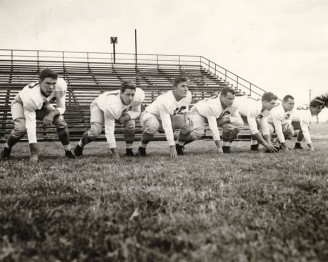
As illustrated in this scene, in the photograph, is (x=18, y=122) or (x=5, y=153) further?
(x=5, y=153)

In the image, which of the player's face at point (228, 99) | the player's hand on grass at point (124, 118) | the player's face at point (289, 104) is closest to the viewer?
the player's hand on grass at point (124, 118)

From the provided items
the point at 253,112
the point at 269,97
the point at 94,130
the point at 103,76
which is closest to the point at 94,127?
the point at 94,130

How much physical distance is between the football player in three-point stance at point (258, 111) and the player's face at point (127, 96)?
2667mm

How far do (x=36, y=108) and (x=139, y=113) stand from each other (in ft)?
7.00

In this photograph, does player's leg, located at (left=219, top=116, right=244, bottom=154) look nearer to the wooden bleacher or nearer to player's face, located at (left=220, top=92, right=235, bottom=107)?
player's face, located at (left=220, top=92, right=235, bottom=107)

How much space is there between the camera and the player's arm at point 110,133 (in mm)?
6410

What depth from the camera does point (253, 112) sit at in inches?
312

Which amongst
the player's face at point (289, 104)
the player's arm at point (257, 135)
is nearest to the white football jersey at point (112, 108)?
the player's arm at point (257, 135)

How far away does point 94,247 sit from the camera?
1.84m

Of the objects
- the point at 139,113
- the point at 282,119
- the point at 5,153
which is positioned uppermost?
the point at 139,113

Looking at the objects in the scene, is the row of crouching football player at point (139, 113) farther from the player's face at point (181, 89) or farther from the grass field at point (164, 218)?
the grass field at point (164, 218)

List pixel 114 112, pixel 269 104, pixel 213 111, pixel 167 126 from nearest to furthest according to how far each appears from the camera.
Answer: pixel 114 112 → pixel 167 126 → pixel 213 111 → pixel 269 104

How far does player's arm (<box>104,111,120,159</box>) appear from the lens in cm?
641

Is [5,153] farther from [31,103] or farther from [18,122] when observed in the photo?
[31,103]
